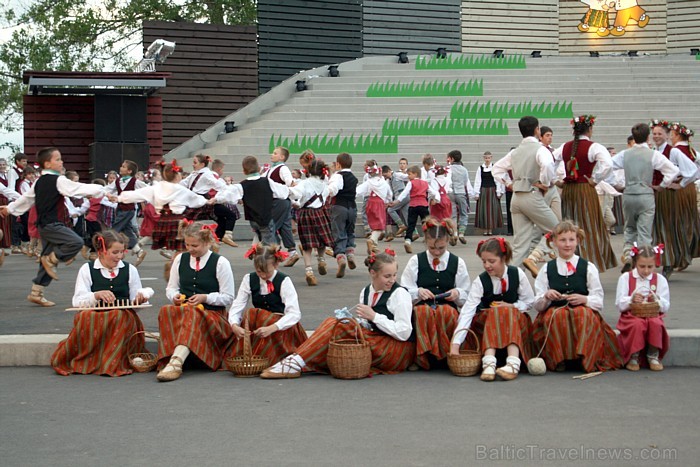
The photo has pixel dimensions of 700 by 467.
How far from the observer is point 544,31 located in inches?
1291

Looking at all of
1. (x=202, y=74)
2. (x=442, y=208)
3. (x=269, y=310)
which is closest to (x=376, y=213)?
(x=442, y=208)

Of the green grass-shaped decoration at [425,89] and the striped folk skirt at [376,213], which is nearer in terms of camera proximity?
the striped folk skirt at [376,213]

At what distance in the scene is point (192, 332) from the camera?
6.43 metres

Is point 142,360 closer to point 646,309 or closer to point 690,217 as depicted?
point 646,309

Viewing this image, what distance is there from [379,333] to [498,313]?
0.79 m

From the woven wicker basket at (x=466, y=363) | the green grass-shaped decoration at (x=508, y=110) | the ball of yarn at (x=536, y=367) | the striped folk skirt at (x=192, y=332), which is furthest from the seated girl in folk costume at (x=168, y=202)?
the green grass-shaped decoration at (x=508, y=110)

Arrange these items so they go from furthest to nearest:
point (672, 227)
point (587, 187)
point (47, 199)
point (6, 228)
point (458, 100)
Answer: point (458, 100) < point (6, 228) < point (672, 227) < point (587, 187) < point (47, 199)

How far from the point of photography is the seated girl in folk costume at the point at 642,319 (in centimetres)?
634

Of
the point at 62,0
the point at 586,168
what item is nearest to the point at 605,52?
the point at 62,0

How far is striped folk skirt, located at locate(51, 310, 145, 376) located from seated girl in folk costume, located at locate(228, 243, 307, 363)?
2.46ft

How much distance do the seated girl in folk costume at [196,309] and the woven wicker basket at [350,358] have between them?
0.85 metres

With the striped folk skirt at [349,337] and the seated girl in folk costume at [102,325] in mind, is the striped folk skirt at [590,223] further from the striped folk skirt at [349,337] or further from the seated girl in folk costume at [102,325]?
the seated girl in folk costume at [102,325]

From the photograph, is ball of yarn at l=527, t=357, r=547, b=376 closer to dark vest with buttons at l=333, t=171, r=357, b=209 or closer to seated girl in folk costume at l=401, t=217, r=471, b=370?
seated girl in folk costume at l=401, t=217, r=471, b=370

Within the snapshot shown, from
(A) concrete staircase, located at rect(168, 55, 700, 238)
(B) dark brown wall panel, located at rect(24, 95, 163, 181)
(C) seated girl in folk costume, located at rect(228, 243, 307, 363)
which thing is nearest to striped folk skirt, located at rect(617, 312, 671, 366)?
(C) seated girl in folk costume, located at rect(228, 243, 307, 363)
